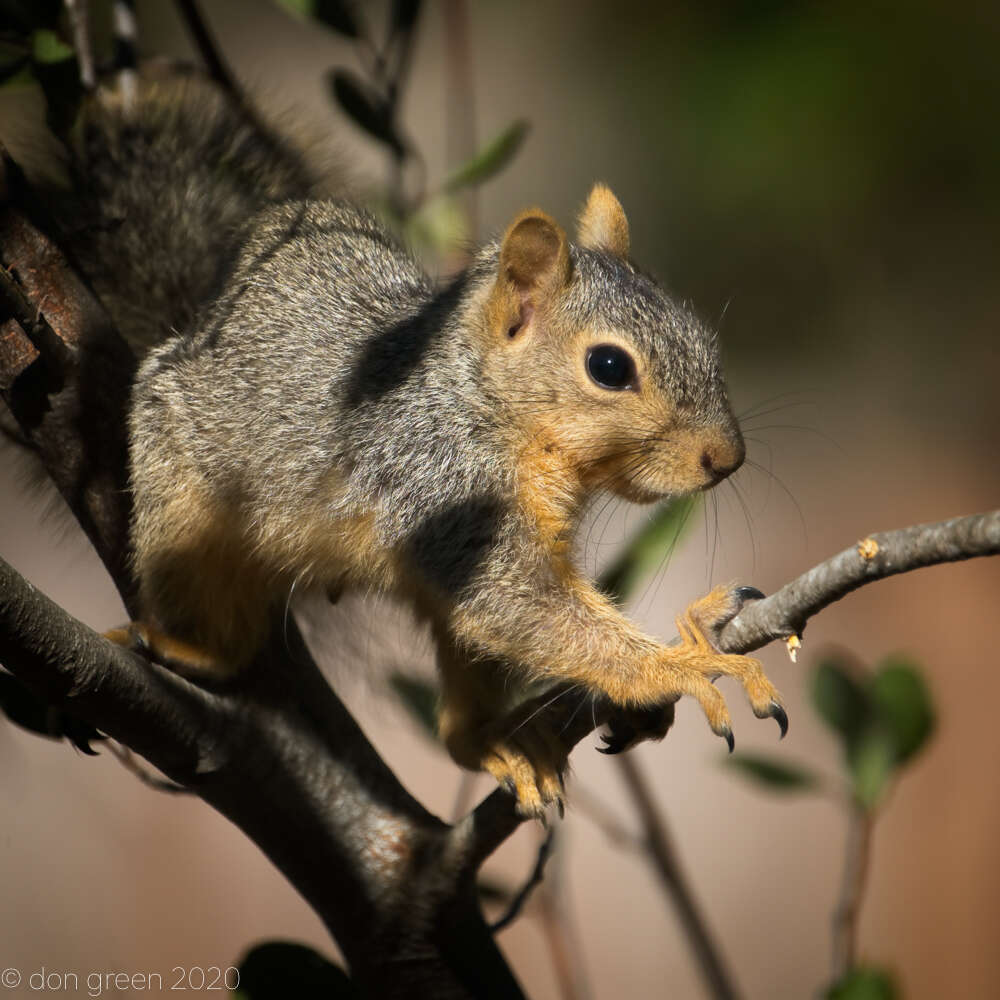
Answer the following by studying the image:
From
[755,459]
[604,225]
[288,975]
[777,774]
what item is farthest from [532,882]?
[755,459]

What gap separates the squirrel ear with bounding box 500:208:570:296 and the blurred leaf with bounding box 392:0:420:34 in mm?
540

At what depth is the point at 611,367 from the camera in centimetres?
144

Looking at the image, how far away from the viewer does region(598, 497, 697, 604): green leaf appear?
1.55 m

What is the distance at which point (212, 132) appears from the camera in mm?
1888

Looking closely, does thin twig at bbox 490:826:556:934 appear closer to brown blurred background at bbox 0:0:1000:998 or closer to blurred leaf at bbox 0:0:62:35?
brown blurred background at bbox 0:0:1000:998

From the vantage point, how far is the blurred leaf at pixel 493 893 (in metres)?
1.67

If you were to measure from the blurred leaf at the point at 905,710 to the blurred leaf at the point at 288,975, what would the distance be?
733 millimetres

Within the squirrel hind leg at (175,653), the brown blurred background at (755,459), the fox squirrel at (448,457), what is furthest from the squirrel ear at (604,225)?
the squirrel hind leg at (175,653)

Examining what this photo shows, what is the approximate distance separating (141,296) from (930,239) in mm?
3019

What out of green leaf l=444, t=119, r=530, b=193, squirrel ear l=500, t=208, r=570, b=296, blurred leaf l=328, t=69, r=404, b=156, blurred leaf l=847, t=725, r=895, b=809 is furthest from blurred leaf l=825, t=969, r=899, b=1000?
blurred leaf l=328, t=69, r=404, b=156

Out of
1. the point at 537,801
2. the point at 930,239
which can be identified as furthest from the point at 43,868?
the point at 930,239

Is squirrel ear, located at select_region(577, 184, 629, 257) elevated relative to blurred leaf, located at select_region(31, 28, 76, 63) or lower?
elevated

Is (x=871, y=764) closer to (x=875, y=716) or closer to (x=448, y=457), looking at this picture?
(x=875, y=716)

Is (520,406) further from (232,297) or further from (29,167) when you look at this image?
(29,167)
